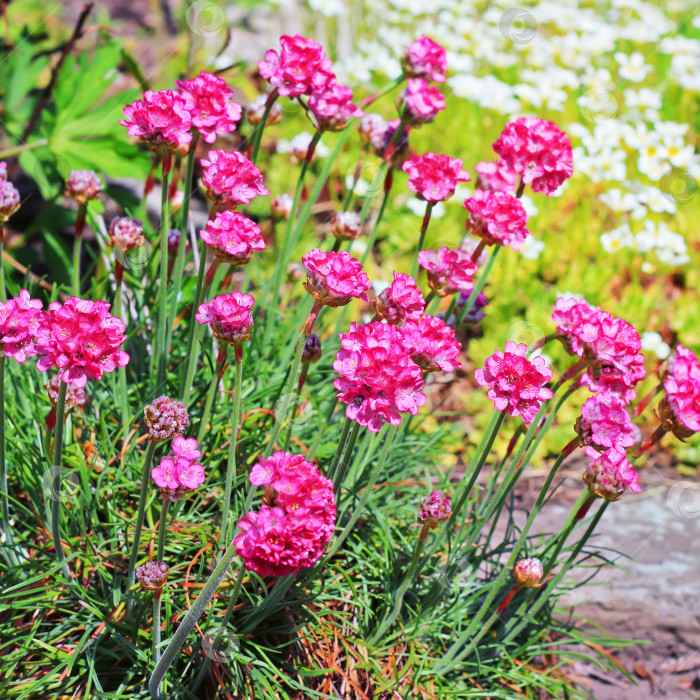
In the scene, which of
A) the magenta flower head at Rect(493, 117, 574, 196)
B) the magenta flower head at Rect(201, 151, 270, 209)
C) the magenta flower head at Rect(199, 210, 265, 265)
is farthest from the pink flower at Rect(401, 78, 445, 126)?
the magenta flower head at Rect(199, 210, 265, 265)

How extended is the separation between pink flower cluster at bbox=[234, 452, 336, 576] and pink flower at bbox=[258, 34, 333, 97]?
2.97ft

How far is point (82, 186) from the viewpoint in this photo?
177 cm

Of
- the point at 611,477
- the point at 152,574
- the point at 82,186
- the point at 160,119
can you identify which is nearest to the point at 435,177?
the point at 160,119

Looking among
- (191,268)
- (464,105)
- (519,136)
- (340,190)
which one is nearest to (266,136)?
(340,190)

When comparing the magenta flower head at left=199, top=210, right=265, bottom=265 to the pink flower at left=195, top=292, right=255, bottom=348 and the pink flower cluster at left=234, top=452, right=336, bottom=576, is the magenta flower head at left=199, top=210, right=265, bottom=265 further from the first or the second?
the pink flower cluster at left=234, top=452, right=336, bottom=576

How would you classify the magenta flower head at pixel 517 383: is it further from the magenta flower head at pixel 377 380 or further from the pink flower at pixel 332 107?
the pink flower at pixel 332 107

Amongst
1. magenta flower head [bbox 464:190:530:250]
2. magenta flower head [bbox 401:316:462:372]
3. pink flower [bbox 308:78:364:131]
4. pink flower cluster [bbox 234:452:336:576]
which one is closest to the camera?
pink flower cluster [bbox 234:452:336:576]

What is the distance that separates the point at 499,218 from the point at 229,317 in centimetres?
69

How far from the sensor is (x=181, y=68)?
4.28 metres

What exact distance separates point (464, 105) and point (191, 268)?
8.33ft

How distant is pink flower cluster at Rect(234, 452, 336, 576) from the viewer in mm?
1098

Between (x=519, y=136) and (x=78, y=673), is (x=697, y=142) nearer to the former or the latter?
(x=519, y=136)

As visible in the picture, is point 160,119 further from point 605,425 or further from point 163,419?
point 605,425

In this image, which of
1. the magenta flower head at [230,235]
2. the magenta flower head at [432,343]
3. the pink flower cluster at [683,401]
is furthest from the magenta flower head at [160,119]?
the pink flower cluster at [683,401]
